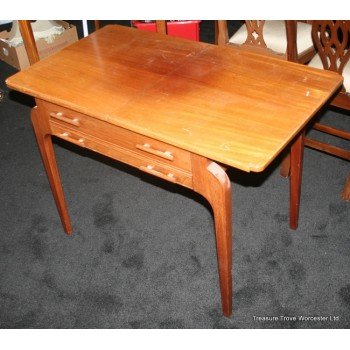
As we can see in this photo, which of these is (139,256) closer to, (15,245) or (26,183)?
(15,245)

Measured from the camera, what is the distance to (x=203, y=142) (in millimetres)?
1255

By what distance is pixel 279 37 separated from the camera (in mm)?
2463

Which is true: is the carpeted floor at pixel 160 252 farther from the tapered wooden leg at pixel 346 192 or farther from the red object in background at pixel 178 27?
the red object in background at pixel 178 27

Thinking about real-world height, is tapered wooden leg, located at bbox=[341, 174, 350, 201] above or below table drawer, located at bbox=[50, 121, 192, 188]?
below

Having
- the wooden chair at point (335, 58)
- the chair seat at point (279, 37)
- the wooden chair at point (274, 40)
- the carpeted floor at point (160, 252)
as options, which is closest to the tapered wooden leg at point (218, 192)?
the carpeted floor at point (160, 252)

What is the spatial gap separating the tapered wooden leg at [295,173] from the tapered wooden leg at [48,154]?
104 cm

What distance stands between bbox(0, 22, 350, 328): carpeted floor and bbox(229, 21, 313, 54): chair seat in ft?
2.16

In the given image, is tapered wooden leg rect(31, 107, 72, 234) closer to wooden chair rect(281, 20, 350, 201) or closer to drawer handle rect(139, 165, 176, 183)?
drawer handle rect(139, 165, 176, 183)

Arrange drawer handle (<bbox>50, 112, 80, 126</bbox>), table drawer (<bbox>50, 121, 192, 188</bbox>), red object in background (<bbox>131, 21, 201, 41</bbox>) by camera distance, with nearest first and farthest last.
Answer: table drawer (<bbox>50, 121, 192, 188</bbox>) < drawer handle (<bbox>50, 112, 80, 126</bbox>) < red object in background (<bbox>131, 21, 201, 41</bbox>)

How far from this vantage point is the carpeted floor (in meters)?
1.80

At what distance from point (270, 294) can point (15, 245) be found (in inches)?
51.2

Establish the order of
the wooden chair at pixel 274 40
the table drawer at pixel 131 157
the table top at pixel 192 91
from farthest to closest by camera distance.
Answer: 1. the wooden chair at pixel 274 40
2. the table drawer at pixel 131 157
3. the table top at pixel 192 91

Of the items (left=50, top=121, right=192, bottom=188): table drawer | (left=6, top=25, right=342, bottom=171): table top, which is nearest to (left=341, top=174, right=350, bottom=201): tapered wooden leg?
(left=6, top=25, right=342, bottom=171): table top

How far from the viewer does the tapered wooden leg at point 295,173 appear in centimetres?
176
